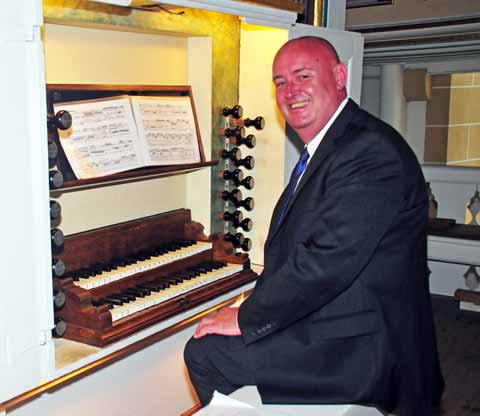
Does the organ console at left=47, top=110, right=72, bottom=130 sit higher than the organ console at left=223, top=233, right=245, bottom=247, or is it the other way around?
the organ console at left=47, top=110, right=72, bottom=130

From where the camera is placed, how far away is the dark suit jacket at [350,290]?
6.42 feet

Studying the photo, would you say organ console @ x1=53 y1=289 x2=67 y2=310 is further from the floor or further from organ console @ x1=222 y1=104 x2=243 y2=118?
the floor

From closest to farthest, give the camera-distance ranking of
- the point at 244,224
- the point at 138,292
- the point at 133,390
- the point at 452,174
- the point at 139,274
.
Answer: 1. the point at 138,292
2. the point at 139,274
3. the point at 133,390
4. the point at 244,224
5. the point at 452,174

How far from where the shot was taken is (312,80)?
2.32 metres

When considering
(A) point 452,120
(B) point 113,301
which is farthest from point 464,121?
(B) point 113,301

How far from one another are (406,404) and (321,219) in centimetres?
70

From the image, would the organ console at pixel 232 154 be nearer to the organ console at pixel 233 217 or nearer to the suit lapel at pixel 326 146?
the organ console at pixel 233 217

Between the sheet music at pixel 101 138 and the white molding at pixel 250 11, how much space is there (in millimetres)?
546

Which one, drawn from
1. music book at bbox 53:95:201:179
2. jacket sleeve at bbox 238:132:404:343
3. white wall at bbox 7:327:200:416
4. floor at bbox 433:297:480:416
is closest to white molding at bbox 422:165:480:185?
floor at bbox 433:297:480:416

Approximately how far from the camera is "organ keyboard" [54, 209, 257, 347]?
225 centimetres

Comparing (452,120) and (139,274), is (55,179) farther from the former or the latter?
(452,120)

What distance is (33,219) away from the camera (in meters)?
1.87

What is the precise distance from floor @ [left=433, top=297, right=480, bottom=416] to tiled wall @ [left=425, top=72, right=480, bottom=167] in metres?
1.29

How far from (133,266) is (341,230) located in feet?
3.49
